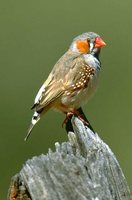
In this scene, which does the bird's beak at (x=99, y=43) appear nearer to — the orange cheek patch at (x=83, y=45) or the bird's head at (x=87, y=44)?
the bird's head at (x=87, y=44)

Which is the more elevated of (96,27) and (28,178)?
(96,27)

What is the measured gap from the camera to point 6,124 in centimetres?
1219

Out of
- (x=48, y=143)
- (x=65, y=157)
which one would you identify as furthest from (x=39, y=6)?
(x=65, y=157)

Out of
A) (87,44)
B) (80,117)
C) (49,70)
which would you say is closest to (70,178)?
(80,117)

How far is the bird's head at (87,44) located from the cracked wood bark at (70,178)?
12.1ft

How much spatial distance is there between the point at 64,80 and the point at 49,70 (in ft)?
16.8

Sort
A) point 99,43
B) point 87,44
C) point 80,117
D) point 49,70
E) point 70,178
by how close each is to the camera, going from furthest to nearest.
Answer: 1. point 49,70
2. point 87,44
3. point 99,43
4. point 80,117
5. point 70,178

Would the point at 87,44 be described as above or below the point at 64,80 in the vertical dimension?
above

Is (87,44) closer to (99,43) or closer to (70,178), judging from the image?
(99,43)

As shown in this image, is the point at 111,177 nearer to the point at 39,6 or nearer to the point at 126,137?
the point at 126,137

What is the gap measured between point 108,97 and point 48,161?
8278mm

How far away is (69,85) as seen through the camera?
8.05 m

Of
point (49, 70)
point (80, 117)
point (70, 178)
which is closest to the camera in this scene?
point (70, 178)

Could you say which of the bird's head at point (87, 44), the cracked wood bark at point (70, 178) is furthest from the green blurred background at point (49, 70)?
the cracked wood bark at point (70, 178)
